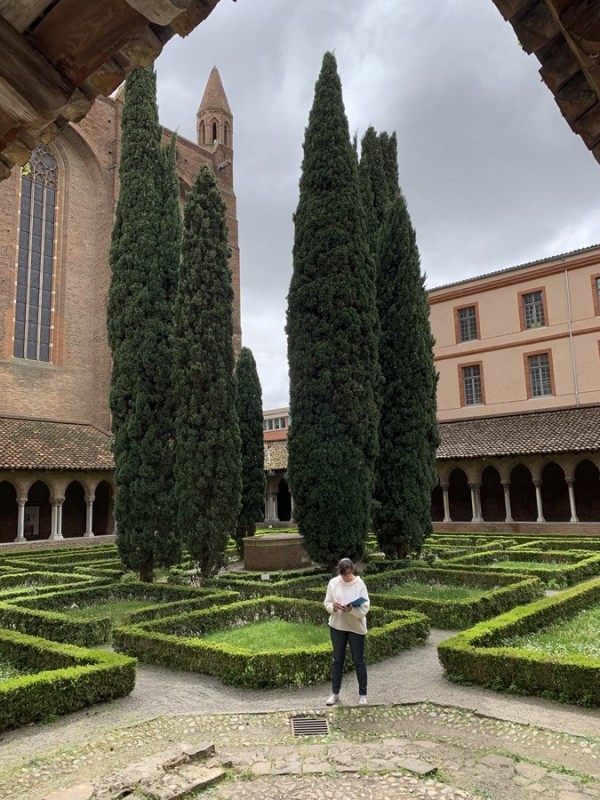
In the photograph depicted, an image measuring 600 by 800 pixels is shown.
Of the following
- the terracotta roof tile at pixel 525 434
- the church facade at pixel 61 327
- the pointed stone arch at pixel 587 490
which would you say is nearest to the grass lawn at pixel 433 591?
the terracotta roof tile at pixel 525 434

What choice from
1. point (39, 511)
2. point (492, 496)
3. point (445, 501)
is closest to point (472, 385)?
point (492, 496)

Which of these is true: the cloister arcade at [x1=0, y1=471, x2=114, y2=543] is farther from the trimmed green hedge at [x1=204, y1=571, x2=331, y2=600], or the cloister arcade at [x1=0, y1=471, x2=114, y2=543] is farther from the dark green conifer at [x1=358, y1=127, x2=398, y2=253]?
the dark green conifer at [x1=358, y1=127, x2=398, y2=253]

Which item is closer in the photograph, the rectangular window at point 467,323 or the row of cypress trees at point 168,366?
the row of cypress trees at point 168,366

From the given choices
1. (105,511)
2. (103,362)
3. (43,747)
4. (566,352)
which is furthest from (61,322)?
(43,747)

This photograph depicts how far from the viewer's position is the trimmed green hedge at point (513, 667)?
595 cm

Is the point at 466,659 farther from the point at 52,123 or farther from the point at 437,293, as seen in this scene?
the point at 437,293

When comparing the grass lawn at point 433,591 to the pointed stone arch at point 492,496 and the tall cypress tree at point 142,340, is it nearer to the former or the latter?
the tall cypress tree at point 142,340

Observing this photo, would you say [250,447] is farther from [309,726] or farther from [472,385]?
[309,726]

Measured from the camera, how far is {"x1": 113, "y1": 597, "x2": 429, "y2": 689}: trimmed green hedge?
675 cm

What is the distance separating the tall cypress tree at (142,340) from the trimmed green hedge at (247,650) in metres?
4.97

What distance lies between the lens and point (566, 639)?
26.6ft

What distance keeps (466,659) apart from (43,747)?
4216 millimetres

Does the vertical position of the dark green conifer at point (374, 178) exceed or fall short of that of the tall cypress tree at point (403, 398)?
it exceeds it

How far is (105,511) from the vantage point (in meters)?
27.2
